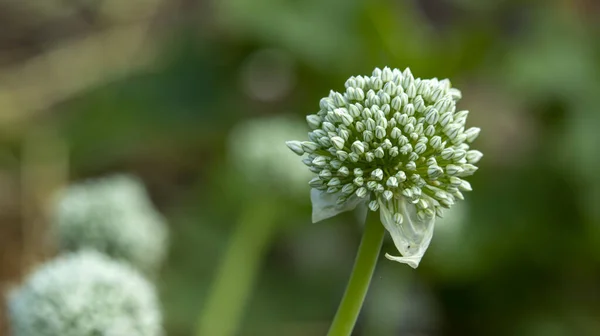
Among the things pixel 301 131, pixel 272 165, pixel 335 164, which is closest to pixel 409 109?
pixel 335 164

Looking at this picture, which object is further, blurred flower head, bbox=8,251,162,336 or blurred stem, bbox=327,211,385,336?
blurred flower head, bbox=8,251,162,336

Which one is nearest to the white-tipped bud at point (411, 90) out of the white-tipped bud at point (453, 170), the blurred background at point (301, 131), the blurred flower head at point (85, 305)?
the white-tipped bud at point (453, 170)

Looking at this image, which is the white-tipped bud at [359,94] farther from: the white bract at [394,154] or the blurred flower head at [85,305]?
the blurred flower head at [85,305]

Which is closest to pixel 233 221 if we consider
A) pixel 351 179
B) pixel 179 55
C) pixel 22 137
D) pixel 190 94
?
pixel 190 94

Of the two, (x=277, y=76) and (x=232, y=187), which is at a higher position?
(x=277, y=76)

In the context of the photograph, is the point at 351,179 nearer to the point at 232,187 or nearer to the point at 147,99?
the point at 232,187

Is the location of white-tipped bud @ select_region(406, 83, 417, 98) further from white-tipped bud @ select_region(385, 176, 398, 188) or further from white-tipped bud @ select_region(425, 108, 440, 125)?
white-tipped bud @ select_region(385, 176, 398, 188)

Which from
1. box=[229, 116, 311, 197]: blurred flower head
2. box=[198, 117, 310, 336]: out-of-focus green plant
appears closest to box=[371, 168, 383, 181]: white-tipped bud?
box=[198, 117, 310, 336]: out-of-focus green plant
